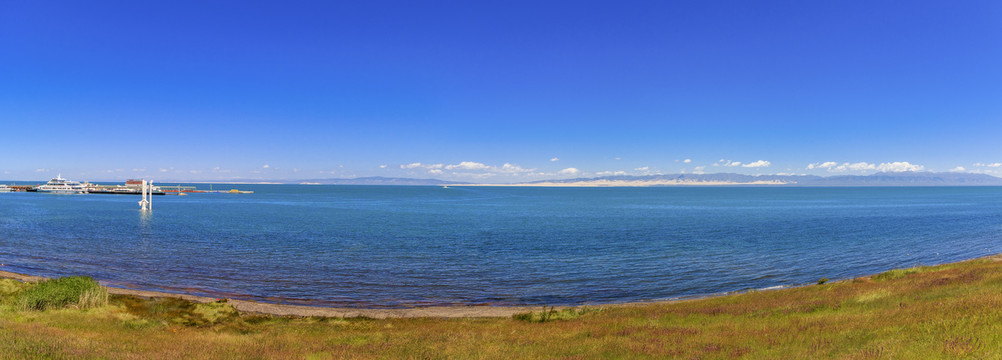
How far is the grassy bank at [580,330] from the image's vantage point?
11.7 metres

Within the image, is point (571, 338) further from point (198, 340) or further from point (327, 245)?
point (327, 245)

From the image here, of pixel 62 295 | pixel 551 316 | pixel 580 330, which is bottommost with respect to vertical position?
pixel 551 316

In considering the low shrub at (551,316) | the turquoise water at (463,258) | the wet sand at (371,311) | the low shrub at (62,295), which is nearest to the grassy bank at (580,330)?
the low shrub at (551,316)

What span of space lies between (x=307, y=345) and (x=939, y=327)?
664 inches

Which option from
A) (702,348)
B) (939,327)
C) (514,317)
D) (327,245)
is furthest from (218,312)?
(327,245)

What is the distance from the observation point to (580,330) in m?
17.7

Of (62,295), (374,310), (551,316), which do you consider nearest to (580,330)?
(551,316)

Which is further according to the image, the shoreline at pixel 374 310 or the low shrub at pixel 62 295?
the shoreline at pixel 374 310

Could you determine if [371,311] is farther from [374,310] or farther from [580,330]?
[580,330]

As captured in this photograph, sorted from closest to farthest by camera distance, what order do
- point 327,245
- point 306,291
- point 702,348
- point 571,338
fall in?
point 702,348, point 571,338, point 306,291, point 327,245

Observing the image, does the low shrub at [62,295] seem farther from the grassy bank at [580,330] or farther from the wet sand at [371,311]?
the wet sand at [371,311]

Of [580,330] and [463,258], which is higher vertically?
[580,330]

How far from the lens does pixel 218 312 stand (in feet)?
77.7

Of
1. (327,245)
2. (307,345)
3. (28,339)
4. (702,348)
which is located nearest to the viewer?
(28,339)
